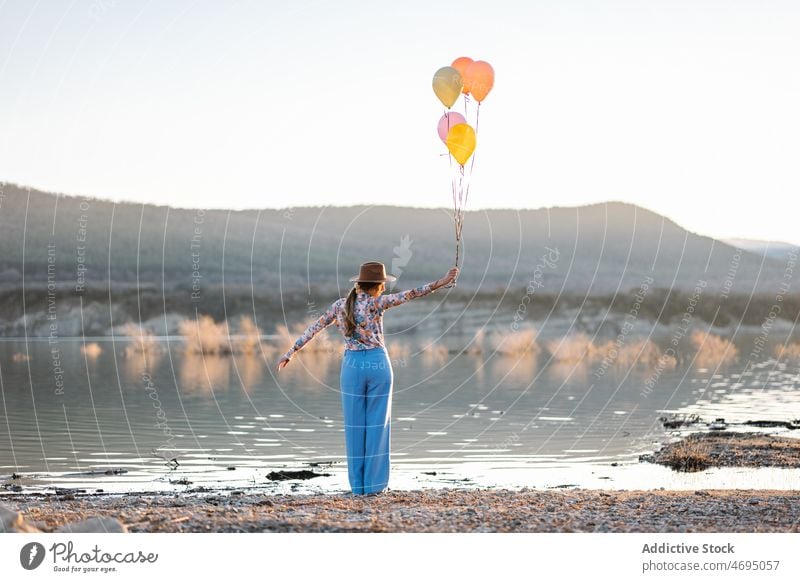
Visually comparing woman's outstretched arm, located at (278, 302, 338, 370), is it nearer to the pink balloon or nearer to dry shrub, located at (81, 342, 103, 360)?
the pink balloon

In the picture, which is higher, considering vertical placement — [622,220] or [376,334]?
[622,220]

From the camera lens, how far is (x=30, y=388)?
109 ft

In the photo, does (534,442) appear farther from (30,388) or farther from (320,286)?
(320,286)

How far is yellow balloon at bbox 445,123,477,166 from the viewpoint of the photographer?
13078mm

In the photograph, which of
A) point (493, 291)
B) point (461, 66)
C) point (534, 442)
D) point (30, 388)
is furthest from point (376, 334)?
point (493, 291)

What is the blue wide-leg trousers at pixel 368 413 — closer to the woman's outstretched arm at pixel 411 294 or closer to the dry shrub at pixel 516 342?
the woman's outstretched arm at pixel 411 294

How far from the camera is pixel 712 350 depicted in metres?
58.5

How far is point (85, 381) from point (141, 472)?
62.7 feet

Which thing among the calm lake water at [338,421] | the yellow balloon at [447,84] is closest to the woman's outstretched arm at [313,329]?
the yellow balloon at [447,84]

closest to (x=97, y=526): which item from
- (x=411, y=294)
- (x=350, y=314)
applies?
(x=350, y=314)

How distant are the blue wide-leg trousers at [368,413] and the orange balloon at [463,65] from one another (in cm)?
391

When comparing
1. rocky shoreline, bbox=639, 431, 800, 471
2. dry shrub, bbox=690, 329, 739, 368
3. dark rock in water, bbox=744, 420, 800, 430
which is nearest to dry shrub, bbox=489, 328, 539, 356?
dry shrub, bbox=690, 329, 739, 368

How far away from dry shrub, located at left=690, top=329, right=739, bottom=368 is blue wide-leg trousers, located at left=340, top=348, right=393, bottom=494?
36038 mm

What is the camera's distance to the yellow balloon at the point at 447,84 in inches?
529
